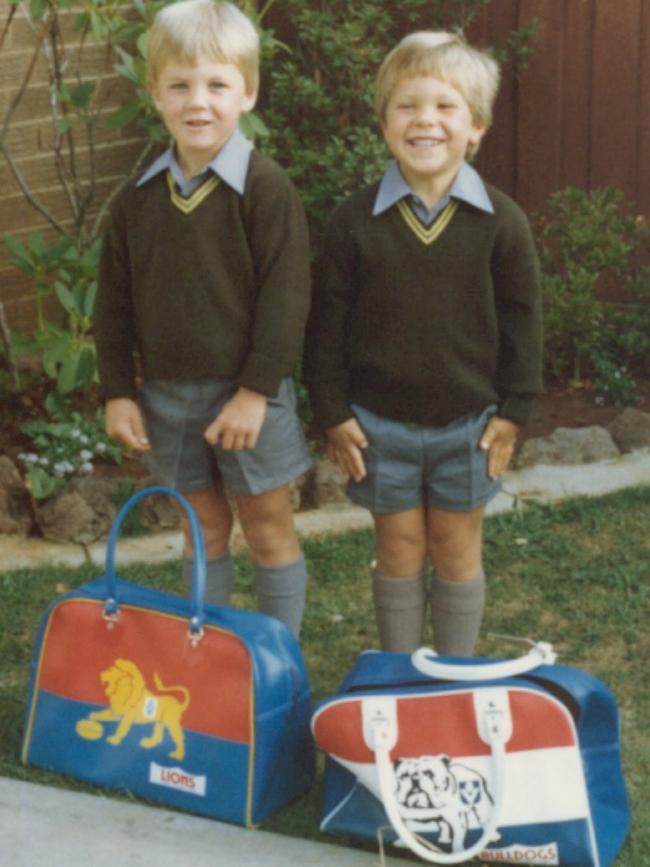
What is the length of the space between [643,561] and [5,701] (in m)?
1.89

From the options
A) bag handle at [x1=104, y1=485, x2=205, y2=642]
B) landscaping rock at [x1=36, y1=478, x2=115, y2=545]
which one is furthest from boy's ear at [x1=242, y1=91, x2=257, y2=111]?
landscaping rock at [x1=36, y1=478, x2=115, y2=545]

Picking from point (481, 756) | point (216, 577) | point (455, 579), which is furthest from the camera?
point (216, 577)

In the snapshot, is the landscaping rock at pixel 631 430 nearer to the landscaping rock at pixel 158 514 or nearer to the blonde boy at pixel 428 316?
the landscaping rock at pixel 158 514

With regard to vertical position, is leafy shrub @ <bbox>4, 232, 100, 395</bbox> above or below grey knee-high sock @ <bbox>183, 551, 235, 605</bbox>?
above

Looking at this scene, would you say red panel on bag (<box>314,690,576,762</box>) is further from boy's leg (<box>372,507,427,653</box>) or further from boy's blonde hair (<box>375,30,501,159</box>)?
boy's blonde hair (<box>375,30,501,159</box>)

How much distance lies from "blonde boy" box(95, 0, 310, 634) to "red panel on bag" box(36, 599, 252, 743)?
0.39 metres

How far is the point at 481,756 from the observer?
289cm

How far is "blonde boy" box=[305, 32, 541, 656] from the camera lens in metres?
Result: 3.19

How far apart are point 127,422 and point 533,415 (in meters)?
2.64

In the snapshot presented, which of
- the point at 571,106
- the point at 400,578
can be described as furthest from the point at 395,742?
the point at 571,106

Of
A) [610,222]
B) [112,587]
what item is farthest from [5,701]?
[610,222]

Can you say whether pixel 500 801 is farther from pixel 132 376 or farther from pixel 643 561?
pixel 643 561

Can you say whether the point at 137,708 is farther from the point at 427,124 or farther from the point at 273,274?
the point at 427,124

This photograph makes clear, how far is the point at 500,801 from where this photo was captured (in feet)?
9.27
